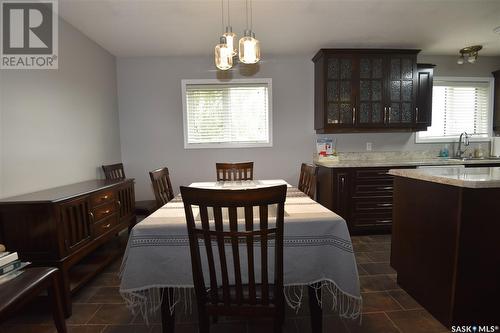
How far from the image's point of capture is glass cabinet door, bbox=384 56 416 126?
319 cm

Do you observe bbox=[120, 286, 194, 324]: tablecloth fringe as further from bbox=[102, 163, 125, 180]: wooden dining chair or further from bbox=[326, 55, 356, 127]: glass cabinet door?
bbox=[326, 55, 356, 127]: glass cabinet door

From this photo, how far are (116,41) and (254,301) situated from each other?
3.15m

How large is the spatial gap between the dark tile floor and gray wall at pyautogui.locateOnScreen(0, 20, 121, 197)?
0.93 m

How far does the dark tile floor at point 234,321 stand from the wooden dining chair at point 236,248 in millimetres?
595

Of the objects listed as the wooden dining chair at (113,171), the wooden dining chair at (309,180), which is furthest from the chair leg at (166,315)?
the wooden dining chair at (113,171)

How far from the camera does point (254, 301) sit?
1101 mm

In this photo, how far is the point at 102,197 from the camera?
213 centimetres

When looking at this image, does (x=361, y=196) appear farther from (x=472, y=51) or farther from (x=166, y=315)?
(x=166, y=315)

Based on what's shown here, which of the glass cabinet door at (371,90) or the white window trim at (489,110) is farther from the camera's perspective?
the white window trim at (489,110)

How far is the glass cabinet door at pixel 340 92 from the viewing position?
314cm

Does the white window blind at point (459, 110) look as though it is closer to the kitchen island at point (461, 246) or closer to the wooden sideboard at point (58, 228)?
the kitchen island at point (461, 246)

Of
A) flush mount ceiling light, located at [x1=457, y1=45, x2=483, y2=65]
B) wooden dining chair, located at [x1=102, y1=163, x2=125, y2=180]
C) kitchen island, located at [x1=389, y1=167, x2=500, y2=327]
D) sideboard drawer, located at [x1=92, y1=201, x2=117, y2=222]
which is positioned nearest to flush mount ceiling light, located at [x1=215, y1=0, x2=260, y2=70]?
kitchen island, located at [x1=389, y1=167, x2=500, y2=327]

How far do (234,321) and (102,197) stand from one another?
4.90ft

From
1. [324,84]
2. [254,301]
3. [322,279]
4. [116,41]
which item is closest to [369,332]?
[322,279]
